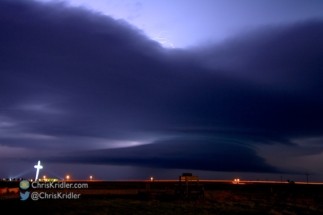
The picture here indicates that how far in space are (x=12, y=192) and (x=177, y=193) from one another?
16559 mm

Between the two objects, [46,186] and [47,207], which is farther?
[46,186]

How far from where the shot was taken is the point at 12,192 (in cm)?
3553

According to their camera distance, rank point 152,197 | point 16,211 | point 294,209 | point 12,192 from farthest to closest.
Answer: point 12,192 → point 152,197 → point 294,209 → point 16,211

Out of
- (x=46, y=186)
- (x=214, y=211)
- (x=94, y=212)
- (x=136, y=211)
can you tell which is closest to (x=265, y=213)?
(x=214, y=211)

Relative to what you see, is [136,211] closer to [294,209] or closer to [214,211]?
[214,211]

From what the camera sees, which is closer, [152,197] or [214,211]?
[214,211]

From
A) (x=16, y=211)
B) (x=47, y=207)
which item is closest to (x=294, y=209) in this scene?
(x=47, y=207)

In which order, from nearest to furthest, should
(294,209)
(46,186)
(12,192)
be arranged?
(294,209) → (12,192) → (46,186)

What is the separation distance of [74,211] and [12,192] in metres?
16.5

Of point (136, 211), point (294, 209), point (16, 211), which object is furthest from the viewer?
point (294, 209)

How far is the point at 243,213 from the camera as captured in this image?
77.6ft

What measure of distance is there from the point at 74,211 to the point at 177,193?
13662mm

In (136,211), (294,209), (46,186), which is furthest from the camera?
(46,186)

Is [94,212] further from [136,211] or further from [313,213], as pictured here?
[313,213]
